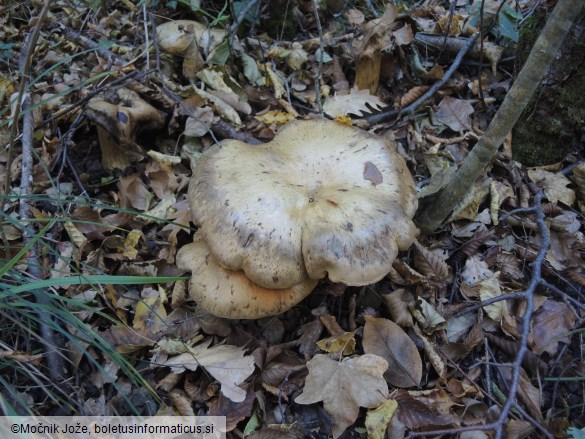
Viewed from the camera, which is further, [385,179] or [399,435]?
[385,179]

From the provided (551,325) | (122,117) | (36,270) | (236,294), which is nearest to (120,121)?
(122,117)

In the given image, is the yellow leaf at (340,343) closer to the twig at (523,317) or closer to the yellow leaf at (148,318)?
the twig at (523,317)

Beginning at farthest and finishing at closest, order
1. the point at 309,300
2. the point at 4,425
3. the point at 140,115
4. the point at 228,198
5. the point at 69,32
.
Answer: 1. the point at 69,32
2. the point at 140,115
3. the point at 309,300
4. the point at 228,198
5. the point at 4,425

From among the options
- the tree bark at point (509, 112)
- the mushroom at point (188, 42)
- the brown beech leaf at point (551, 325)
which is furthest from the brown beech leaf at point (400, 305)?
the mushroom at point (188, 42)

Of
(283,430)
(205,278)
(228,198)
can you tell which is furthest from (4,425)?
(228,198)

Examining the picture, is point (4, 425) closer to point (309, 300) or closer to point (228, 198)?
point (228, 198)

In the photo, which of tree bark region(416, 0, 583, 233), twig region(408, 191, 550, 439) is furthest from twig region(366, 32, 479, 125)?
twig region(408, 191, 550, 439)

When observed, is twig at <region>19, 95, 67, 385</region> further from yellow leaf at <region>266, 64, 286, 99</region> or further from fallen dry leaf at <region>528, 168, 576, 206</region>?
fallen dry leaf at <region>528, 168, 576, 206</region>
